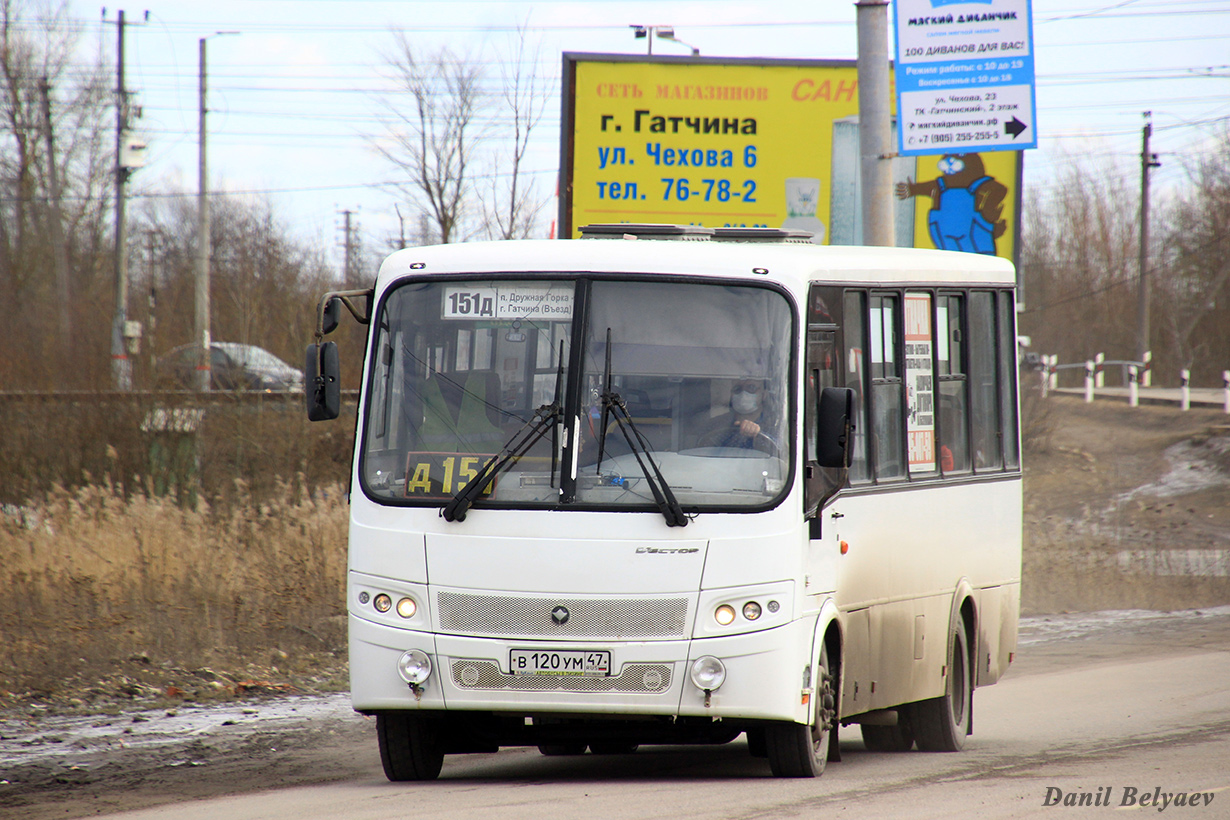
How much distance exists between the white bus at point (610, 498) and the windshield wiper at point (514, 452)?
1 centimetres

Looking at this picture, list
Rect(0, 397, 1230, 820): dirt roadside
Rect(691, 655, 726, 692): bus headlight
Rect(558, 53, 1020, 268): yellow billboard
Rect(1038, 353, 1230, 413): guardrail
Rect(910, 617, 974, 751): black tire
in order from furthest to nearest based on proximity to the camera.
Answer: Rect(1038, 353, 1230, 413): guardrail
Rect(558, 53, 1020, 268): yellow billboard
Rect(910, 617, 974, 751): black tire
Rect(0, 397, 1230, 820): dirt roadside
Rect(691, 655, 726, 692): bus headlight

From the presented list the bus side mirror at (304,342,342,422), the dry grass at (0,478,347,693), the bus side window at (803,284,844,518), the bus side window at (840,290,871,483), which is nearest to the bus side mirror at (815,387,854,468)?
the bus side window at (803,284,844,518)

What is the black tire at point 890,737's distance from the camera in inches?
400

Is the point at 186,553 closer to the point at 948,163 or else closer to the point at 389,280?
the point at 389,280

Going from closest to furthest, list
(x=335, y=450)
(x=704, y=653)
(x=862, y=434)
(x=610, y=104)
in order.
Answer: (x=704, y=653)
(x=862, y=434)
(x=335, y=450)
(x=610, y=104)

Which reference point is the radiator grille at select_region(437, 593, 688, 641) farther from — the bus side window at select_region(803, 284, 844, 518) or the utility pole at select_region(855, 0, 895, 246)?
the utility pole at select_region(855, 0, 895, 246)

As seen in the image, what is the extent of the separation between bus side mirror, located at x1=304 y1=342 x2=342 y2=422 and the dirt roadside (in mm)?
1960

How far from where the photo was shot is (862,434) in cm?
869

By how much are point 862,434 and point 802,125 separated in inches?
595

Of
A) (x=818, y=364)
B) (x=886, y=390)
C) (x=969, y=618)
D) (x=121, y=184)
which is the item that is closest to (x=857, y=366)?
(x=886, y=390)

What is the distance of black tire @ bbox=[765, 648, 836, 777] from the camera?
25.4 feet

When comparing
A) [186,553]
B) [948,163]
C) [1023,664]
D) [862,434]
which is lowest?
[1023,664]

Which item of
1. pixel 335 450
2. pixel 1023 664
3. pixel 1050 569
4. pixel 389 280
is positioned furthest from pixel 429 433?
pixel 1050 569

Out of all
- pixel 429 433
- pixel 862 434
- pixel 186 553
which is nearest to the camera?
pixel 429 433
